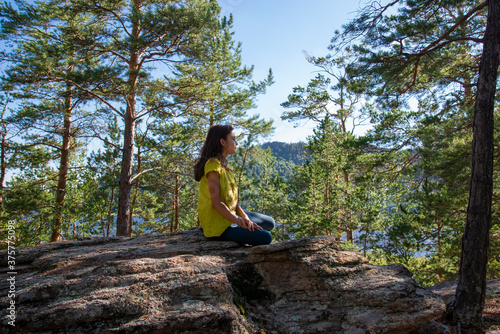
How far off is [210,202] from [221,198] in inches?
5.0

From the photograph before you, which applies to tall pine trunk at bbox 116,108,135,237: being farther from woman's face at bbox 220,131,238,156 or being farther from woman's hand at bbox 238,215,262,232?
woman's hand at bbox 238,215,262,232

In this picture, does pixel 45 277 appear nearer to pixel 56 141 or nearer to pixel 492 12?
pixel 492 12

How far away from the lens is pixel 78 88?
7.52 metres

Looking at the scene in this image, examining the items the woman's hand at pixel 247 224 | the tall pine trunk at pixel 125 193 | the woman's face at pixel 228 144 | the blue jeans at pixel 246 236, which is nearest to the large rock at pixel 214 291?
the blue jeans at pixel 246 236

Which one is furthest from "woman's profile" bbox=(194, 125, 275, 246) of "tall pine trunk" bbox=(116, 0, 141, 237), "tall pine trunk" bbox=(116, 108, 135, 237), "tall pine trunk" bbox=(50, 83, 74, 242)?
"tall pine trunk" bbox=(50, 83, 74, 242)

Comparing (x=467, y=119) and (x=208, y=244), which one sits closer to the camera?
(x=208, y=244)

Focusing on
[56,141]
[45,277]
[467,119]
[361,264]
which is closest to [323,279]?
[361,264]

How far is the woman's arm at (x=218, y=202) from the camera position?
115 inches

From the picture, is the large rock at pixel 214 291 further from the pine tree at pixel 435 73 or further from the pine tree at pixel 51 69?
the pine tree at pixel 51 69

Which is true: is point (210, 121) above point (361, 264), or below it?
above

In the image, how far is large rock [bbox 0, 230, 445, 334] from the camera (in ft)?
6.49

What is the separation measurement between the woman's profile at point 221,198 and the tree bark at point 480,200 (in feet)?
8.35

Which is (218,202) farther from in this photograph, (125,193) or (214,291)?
(125,193)

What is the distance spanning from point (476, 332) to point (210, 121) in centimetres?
924
